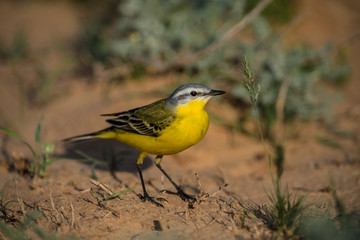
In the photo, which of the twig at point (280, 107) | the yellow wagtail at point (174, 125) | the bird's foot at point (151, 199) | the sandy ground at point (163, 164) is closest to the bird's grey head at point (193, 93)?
the yellow wagtail at point (174, 125)

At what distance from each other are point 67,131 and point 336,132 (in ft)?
17.3

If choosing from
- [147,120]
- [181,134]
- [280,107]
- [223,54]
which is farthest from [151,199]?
[223,54]

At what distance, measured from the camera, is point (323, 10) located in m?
10.5

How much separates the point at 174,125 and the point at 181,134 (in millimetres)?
153

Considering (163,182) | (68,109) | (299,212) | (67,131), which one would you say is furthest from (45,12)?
(299,212)

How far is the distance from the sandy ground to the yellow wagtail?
514 millimetres

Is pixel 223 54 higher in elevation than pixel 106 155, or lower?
higher

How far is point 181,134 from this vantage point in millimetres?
4094

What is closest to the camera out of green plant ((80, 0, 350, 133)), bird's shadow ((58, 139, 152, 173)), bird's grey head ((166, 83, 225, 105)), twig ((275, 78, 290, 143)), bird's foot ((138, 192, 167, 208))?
bird's foot ((138, 192, 167, 208))

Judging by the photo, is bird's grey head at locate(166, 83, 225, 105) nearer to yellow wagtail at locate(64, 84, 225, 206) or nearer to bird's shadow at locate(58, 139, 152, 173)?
yellow wagtail at locate(64, 84, 225, 206)

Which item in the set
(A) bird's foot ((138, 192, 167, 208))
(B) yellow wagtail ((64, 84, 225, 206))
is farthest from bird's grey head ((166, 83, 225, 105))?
(A) bird's foot ((138, 192, 167, 208))

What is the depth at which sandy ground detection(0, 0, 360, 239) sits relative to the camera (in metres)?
3.48

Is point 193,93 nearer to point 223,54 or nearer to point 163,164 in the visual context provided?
point 163,164

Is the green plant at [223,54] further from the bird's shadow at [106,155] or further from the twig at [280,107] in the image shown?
the bird's shadow at [106,155]
